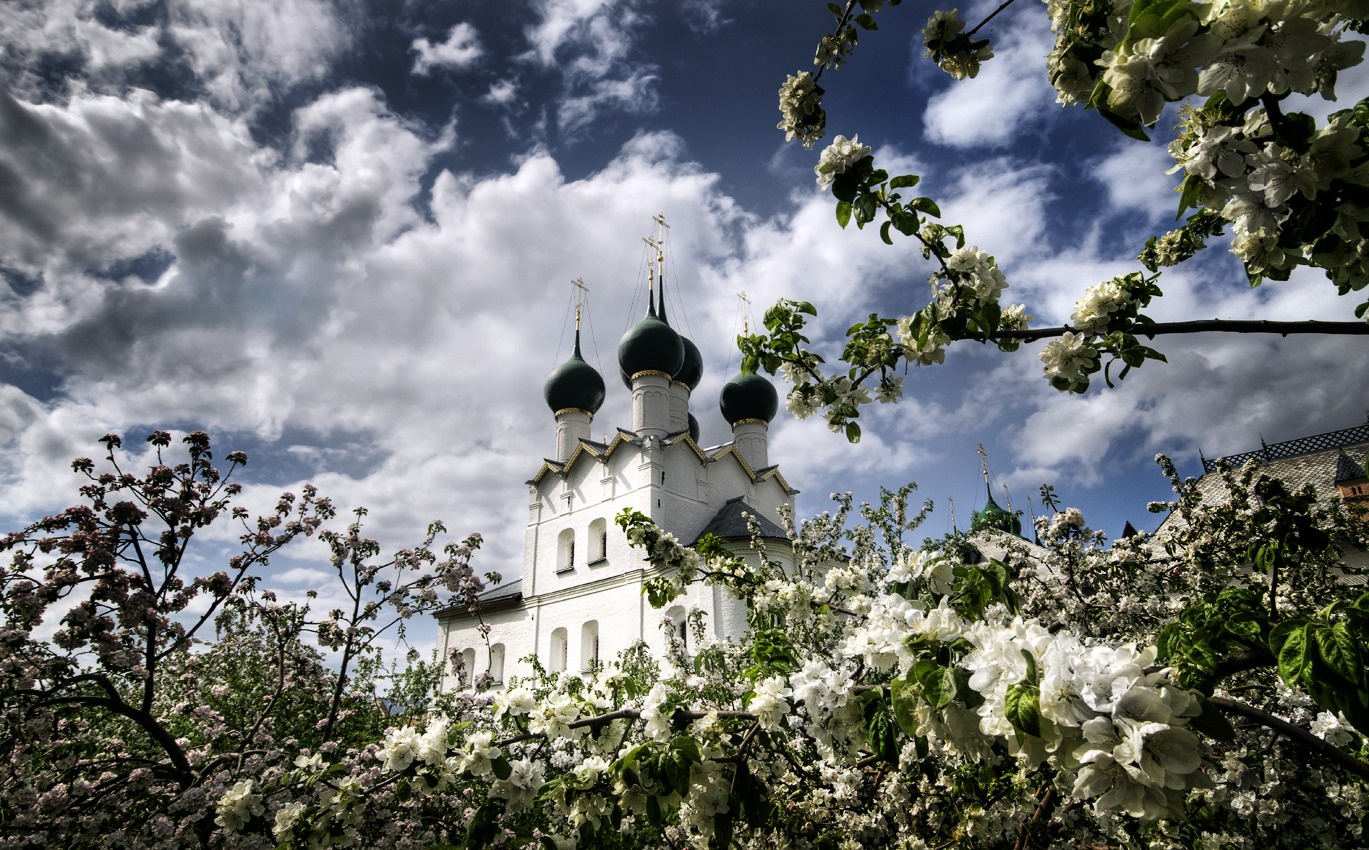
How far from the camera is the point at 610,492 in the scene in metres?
22.7

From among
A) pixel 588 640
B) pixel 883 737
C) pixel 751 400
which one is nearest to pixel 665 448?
pixel 751 400

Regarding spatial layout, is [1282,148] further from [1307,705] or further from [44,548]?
[44,548]

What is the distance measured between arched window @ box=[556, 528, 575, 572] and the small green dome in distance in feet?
25.4

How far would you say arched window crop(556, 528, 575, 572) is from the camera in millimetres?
23153

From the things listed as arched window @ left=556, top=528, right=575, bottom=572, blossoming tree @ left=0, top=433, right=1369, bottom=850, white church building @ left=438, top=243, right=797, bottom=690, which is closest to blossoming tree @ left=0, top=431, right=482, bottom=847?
blossoming tree @ left=0, top=433, right=1369, bottom=850

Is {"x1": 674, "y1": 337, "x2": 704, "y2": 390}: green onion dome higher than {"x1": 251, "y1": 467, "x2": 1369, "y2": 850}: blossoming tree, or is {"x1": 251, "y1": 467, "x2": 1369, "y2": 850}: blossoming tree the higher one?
{"x1": 674, "y1": 337, "x2": 704, "y2": 390}: green onion dome

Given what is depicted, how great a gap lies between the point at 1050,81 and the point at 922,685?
1.71 meters

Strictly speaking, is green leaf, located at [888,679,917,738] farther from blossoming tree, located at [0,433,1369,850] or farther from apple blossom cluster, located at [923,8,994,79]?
apple blossom cluster, located at [923,8,994,79]

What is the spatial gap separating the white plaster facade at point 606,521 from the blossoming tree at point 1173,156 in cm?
1672

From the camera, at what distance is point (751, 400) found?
1013 inches

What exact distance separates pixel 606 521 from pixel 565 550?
215cm

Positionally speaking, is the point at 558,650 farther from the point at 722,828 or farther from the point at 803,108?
the point at 803,108

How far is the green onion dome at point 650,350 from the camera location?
2461 centimetres

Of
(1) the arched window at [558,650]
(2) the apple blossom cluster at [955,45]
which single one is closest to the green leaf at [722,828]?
(2) the apple blossom cluster at [955,45]
